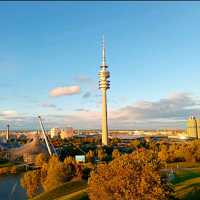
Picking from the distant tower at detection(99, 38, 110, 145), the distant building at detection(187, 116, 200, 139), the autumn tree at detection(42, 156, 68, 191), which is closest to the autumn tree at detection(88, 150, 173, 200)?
the autumn tree at detection(42, 156, 68, 191)

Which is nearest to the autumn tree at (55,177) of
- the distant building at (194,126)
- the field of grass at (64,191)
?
the field of grass at (64,191)

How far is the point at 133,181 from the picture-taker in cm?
2156

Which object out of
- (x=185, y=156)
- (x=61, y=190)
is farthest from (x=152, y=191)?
(x=185, y=156)

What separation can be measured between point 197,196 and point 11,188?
117 feet

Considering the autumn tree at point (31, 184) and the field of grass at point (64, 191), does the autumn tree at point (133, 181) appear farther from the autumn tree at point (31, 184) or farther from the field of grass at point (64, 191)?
the autumn tree at point (31, 184)

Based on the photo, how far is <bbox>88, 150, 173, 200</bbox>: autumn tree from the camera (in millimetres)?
21109

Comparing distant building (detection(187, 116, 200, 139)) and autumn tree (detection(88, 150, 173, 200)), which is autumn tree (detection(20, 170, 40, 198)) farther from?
distant building (detection(187, 116, 200, 139))

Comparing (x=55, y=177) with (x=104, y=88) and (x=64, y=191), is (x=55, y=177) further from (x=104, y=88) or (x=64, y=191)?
(x=104, y=88)

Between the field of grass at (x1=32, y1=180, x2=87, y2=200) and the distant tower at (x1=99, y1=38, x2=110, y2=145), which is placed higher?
the distant tower at (x1=99, y1=38, x2=110, y2=145)

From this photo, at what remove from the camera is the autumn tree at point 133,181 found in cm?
2111

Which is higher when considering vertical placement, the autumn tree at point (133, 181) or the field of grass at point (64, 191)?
the autumn tree at point (133, 181)

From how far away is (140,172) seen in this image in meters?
21.8

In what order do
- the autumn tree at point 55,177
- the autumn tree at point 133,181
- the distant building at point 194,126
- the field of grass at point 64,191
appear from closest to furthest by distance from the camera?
the autumn tree at point 133,181 < the field of grass at point 64,191 < the autumn tree at point 55,177 < the distant building at point 194,126

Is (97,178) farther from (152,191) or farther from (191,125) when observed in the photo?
→ (191,125)
